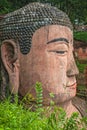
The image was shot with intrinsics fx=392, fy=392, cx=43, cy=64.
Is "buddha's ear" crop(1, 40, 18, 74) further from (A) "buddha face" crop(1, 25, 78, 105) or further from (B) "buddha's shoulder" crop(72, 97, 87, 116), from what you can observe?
(B) "buddha's shoulder" crop(72, 97, 87, 116)

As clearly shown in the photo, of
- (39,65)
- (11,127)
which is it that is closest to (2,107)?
(11,127)

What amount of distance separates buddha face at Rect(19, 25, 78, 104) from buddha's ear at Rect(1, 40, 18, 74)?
4.9 inches

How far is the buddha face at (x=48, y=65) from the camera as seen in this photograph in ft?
14.5

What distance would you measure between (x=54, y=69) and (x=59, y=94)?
0.96 feet

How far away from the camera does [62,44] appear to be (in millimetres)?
4523

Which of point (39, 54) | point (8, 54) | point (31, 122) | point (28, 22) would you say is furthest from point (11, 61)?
point (31, 122)

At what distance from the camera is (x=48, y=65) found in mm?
4438

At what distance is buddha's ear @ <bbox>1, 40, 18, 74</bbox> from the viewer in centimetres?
457

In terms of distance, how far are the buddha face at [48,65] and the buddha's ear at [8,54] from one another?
0.29ft

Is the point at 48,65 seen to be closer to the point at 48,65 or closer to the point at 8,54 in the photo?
the point at 48,65

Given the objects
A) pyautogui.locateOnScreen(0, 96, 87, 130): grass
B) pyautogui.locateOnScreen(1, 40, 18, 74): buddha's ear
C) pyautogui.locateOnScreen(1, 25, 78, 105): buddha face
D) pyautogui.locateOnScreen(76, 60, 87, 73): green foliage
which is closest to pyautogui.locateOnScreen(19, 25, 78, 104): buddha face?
pyautogui.locateOnScreen(1, 25, 78, 105): buddha face

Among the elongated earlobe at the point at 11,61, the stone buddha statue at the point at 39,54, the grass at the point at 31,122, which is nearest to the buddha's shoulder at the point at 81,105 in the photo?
the stone buddha statue at the point at 39,54

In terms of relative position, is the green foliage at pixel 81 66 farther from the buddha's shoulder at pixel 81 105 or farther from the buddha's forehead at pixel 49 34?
the buddha's forehead at pixel 49 34

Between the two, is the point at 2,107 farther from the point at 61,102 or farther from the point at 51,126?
the point at 61,102
